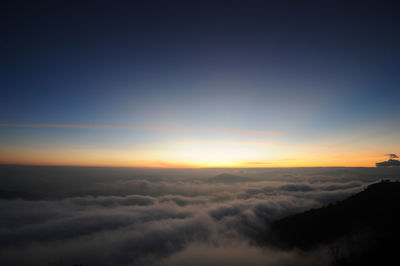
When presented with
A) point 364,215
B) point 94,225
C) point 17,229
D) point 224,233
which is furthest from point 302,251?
point 17,229

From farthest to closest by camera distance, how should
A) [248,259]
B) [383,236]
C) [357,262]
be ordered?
[248,259] < [383,236] < [357,262]

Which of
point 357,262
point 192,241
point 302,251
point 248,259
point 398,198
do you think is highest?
point 398,198

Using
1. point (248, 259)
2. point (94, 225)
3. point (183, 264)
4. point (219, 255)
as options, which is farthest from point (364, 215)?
point (94, 225)

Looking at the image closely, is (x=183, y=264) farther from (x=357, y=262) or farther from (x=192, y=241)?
(x=357, y=262)

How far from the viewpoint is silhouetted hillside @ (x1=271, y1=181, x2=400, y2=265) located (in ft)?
179

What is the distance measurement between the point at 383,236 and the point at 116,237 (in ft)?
583

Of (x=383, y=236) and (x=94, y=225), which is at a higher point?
(x=383, y=236)

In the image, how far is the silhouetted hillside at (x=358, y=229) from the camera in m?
54.4

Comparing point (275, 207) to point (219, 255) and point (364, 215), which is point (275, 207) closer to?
point (219, 255)

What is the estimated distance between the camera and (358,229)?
72562mm

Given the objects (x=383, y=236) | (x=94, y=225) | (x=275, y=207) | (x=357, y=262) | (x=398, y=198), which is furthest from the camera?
(x=275, y=207)

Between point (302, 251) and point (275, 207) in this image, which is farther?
point (275, 207)

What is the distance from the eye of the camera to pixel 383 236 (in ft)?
192

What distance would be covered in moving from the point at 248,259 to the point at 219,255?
24.3m
